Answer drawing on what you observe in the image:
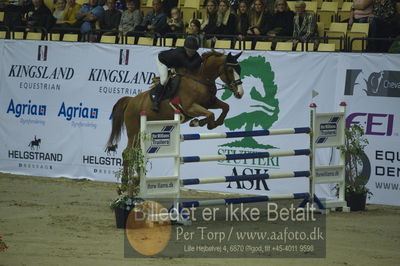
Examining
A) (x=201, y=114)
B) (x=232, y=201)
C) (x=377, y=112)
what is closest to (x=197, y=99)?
(x=201, y=114)

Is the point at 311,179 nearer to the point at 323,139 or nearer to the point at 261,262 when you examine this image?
the point at 323,139

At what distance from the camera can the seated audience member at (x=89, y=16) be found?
16.8 m

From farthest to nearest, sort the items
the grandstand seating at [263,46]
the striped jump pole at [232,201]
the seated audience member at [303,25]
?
1. the grandstand seating at [263,46]
2. the seated audience member at [303,25]
3. the striped jump pole at [232,201]

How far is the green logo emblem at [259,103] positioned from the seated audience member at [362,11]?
2.12 meters

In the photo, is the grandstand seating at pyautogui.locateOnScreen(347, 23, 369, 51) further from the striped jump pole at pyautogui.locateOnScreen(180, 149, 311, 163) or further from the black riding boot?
the black riding boot

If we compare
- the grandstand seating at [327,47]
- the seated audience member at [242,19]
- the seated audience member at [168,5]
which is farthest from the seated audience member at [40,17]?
the grandstand seating at [327,47]

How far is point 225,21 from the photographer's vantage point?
15.1 meters

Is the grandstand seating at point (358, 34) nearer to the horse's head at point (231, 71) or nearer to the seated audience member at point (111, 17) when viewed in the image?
the horse's head at point (231, 71)

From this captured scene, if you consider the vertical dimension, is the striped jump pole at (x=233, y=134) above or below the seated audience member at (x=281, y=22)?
below

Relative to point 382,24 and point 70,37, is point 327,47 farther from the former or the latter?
point 70,37

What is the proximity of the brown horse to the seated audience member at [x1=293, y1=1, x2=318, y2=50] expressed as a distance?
7.52 ft

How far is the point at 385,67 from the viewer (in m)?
12.7

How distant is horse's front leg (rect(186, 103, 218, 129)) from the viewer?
1218 cm

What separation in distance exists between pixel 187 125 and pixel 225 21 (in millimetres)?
2174
